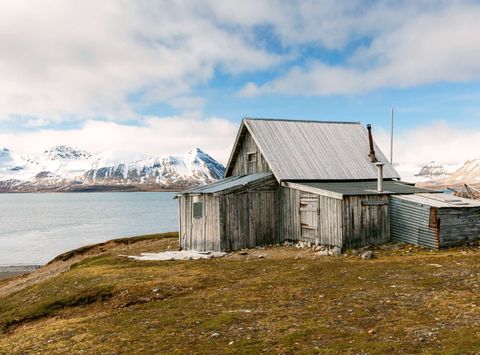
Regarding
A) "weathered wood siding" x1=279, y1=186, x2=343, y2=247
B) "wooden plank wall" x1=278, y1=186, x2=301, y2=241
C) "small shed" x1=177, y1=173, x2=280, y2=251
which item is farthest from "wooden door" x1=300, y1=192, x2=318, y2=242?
"small shed" x1=177, y1=173, x2=280, y2=251

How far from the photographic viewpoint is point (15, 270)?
49.7 m

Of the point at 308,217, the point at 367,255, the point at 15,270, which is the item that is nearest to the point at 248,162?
the point at 308,217

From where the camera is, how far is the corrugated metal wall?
90.5ft

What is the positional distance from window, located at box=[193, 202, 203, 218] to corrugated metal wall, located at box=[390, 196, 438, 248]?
1250 cm

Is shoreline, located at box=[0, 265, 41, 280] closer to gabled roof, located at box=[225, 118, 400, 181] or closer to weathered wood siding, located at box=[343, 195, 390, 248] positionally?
gabled roof, located at box=[225, 118, 400, 181]

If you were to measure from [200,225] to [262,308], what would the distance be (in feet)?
54.4

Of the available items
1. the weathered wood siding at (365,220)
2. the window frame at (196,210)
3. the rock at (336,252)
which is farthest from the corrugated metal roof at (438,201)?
the window frame at (196,210)

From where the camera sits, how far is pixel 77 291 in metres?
21.2

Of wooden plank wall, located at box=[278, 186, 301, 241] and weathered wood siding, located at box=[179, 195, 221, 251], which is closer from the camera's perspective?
weathered wood siding, located at box=[179, 195, 221, 251]

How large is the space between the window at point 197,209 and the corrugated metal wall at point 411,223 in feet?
41.0

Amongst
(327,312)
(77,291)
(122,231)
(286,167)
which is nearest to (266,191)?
(286,167)

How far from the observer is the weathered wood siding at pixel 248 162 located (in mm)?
36562

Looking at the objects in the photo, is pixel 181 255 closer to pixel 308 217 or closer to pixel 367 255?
pixel 308 217

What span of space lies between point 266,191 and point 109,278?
1350 centimetres
